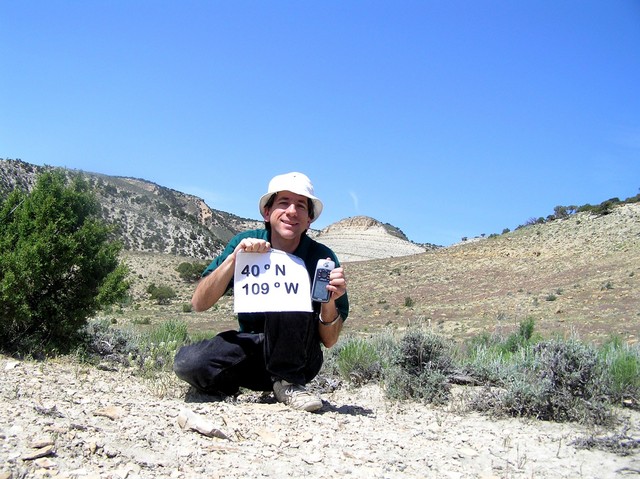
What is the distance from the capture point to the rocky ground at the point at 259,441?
2600 mm

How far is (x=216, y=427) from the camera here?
3053 millimetres

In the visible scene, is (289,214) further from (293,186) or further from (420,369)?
(420,369)

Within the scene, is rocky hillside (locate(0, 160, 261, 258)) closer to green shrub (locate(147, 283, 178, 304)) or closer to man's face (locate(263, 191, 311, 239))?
green shrub (locate(147, 283, 178, 304))

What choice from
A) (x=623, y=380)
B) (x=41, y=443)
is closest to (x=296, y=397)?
(x=41, y=443)

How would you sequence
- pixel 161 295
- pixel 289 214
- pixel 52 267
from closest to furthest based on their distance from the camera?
pixel 289 214 < pixel 52 267 < pixel 161 295

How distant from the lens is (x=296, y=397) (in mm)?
3840

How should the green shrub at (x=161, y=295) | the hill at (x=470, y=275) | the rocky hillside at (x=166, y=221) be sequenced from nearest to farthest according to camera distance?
1. the hill at (x=470, y=275)
2. the green shrub at (x=161, y=295)
3. the rocky hillside at (x=166, y=221)

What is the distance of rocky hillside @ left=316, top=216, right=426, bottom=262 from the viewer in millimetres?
78125

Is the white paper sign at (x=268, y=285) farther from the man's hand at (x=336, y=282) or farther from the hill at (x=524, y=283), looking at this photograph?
the hill at (x=524, y=283)

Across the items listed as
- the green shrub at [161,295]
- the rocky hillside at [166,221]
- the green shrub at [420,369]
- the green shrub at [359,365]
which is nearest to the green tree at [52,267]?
the green shrub at [359,365]

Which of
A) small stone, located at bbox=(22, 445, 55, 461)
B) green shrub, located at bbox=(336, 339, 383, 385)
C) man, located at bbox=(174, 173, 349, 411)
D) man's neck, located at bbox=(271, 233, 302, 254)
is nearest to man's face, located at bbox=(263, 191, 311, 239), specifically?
Result: man, located at bbox=(174, 173, 349, 411)

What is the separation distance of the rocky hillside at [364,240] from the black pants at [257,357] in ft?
215

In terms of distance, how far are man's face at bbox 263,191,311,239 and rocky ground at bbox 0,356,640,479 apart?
1225 millimetres

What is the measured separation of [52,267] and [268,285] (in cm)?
401
